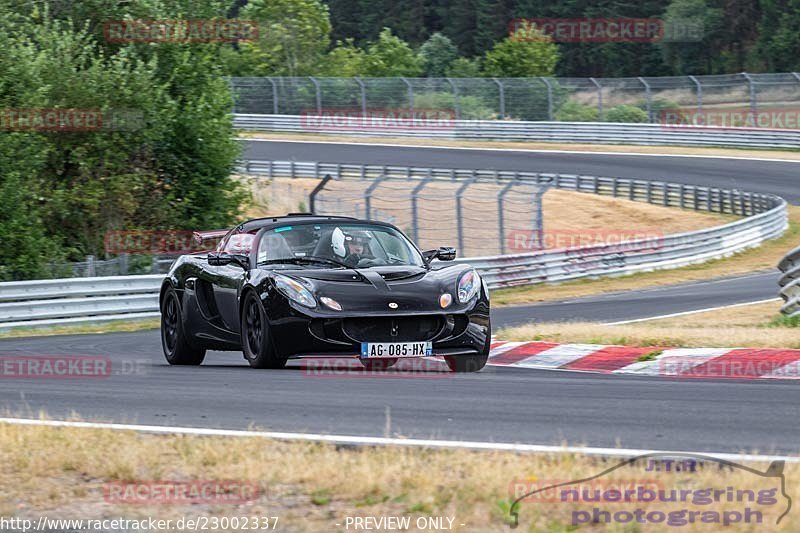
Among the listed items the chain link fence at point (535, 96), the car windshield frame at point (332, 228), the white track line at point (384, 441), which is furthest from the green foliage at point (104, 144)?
the chain link fence at point (535, 96)

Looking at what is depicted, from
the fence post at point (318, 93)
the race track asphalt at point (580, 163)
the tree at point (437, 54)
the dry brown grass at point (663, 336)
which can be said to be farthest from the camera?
A: the tree at point (437, 54)

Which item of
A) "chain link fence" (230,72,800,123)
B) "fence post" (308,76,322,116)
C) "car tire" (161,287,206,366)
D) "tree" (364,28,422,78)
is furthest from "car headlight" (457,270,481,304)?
"tree" (364,28,422,78)

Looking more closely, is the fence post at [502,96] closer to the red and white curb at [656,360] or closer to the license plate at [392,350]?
the red and white curb at [656,360]

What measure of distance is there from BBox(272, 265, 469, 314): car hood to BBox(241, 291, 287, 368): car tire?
0.40 meters

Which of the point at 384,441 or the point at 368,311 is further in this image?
the point at 368,311

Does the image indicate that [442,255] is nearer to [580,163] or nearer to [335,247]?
[335,247]

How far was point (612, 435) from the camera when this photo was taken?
6676 mm

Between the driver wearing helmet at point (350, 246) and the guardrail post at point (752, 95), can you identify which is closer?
the driver wearing helmet at point (350, 246)

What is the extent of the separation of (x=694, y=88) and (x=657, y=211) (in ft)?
41.5

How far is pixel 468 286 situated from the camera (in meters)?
10.6

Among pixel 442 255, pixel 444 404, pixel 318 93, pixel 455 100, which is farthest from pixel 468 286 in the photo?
pixel 318 93

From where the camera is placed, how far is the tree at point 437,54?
9199 cm

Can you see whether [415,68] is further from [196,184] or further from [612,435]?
[612,435]

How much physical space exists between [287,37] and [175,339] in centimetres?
7215
